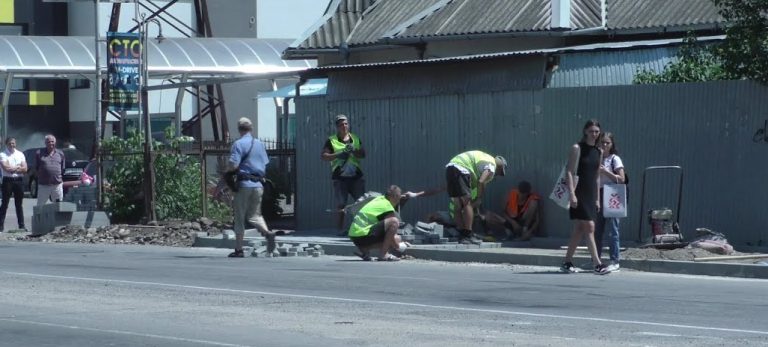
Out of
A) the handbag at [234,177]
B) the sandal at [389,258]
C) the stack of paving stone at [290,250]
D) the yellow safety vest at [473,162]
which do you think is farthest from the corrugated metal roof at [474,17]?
the handbag at [234,177]

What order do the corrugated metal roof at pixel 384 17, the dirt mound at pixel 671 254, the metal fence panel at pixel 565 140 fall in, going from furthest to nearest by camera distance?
1. the corrugated metal roof at pixel 384 17
2. the metal fence panel at pixel 565 140
3. the dirt mound at pixel 671 254

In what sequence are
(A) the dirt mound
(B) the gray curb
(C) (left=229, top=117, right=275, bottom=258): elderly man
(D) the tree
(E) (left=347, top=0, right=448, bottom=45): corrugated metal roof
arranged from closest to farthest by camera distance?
(B) the gray curb → (A) the dirt mound → (D) the tree → (C) (left=229, top=117, right=275, bottom=258): elderly man → (E) (left=347, top=0, right=448, bottom=45): corrugated metal roof

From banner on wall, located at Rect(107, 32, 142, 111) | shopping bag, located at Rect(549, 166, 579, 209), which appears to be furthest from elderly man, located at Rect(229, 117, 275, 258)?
banner on wall, located at Rect(107, 32, 142, 111)

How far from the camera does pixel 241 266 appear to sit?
1762 cm

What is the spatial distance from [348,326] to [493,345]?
1542 mm

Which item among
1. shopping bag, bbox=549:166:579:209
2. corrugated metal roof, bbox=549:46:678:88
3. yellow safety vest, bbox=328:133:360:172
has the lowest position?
shopping bag, bbox=549:166:579:209

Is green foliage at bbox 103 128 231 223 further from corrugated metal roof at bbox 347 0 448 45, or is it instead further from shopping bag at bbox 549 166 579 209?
shopping bag at bbox 549 166 579 209

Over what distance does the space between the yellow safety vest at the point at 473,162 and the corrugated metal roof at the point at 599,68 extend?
140 centimetres

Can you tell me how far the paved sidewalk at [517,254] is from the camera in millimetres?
16281

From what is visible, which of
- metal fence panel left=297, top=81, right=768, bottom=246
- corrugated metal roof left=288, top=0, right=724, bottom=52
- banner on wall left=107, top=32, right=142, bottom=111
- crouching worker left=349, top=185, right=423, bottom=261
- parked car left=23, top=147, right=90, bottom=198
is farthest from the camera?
parked car left=23, top=147, right=90, bottom=198

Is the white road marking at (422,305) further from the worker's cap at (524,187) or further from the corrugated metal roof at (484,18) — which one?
the corrugated metal roof at (484,18)

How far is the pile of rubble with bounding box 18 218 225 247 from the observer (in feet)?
74.3

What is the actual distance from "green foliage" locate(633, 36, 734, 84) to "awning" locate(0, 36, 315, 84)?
23.5 m

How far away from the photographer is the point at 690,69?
20125 millimetres
